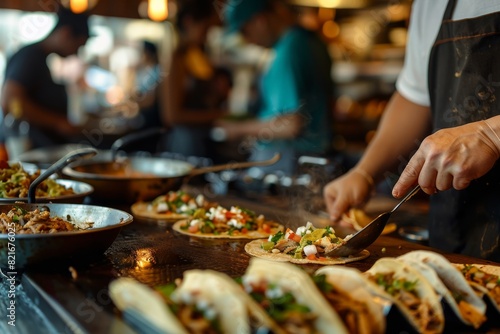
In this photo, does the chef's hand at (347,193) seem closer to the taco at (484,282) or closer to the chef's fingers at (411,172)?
the chef's fingers at (411,172)

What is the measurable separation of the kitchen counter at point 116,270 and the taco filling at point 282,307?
32cm

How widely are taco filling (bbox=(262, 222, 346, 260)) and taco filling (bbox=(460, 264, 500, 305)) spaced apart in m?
0.51

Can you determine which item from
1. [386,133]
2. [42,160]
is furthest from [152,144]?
[386,133]

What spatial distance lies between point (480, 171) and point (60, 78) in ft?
35.8

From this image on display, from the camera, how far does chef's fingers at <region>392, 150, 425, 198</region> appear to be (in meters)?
2.09

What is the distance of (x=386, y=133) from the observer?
3.27 m

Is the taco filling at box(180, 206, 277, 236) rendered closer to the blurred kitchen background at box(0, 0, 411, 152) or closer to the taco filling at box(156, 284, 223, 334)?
the taco filling at box(156, 284, 223, 334)

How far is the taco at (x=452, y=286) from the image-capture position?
1.60 meters

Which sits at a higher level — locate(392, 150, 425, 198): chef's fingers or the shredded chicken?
locate(392, 150, 425, 198): chef's fingers

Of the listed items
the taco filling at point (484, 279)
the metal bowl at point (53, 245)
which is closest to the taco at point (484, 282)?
the taco filling at point (484, 279)

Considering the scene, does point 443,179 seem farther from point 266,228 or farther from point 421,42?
point 421,42

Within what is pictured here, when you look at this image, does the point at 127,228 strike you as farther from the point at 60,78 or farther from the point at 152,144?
the point at 60,78

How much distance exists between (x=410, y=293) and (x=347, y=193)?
56.6 inches

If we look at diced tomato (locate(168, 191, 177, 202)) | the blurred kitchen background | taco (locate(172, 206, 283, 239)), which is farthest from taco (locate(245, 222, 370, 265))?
the blurred kitchen background
